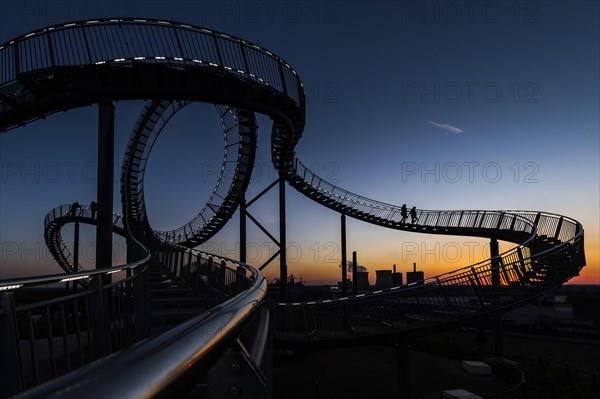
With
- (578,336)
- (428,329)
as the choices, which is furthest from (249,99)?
(578,336)

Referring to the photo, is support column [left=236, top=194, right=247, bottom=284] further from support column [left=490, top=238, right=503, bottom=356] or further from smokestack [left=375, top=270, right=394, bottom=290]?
smokestack [left=375, top=270, right=394, bottom=290]

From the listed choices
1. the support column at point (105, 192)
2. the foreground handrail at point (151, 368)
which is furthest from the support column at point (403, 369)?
the foreground handrail at point (151, 368)

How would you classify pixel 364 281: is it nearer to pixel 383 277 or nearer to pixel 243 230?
pixel 383 277

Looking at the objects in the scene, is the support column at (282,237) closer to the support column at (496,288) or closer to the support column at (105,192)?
the support column at (496,288)

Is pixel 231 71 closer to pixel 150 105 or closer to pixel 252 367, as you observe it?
pixel 150 105

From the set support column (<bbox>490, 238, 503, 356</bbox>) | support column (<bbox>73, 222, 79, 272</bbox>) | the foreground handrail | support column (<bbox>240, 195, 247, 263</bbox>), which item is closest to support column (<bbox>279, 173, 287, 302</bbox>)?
support column (<bbox>240, 195, 247, 263</bbox>)
